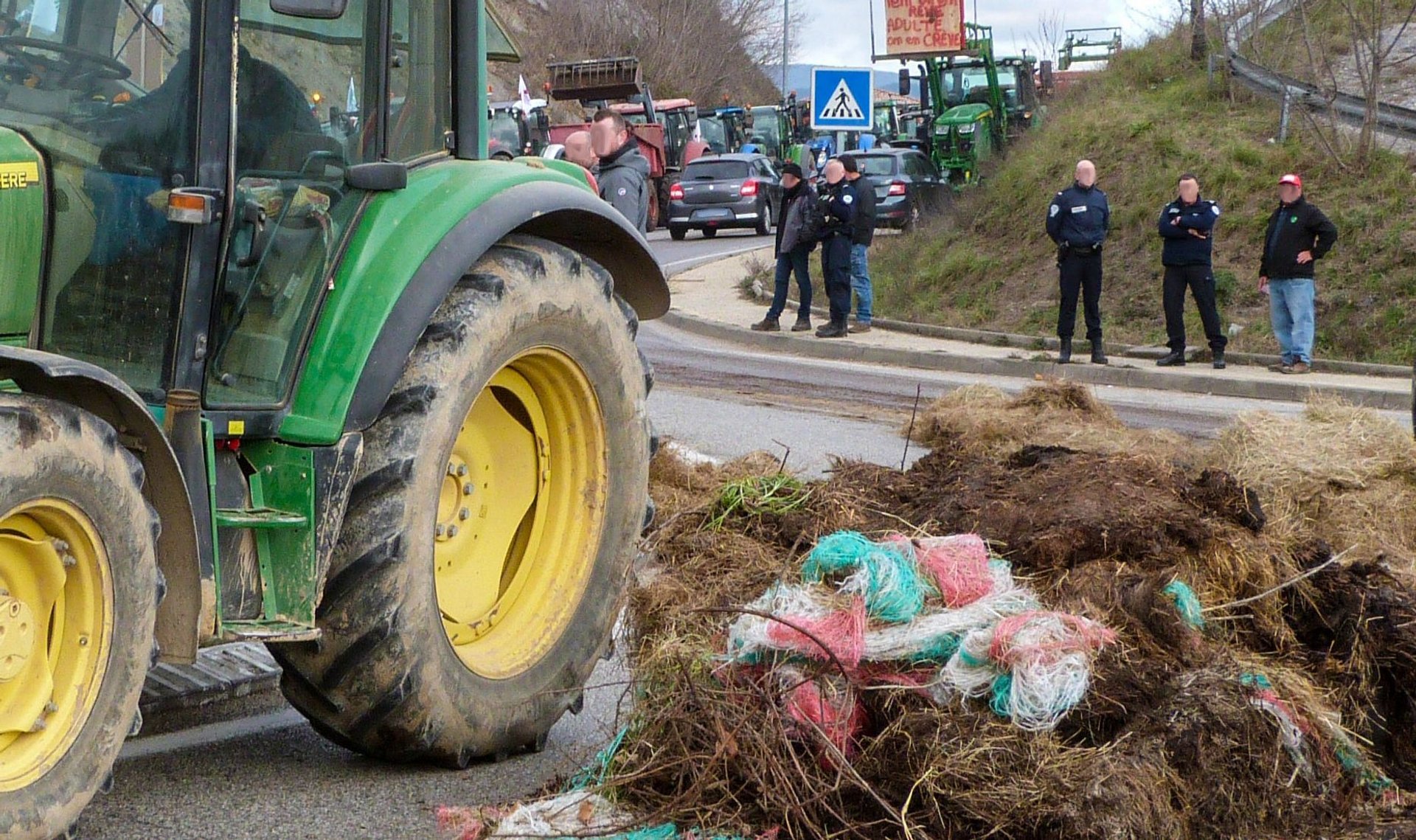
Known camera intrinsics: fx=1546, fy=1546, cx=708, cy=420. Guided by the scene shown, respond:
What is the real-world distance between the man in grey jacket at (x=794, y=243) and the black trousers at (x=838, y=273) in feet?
0.81

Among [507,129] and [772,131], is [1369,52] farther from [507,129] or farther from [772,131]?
[772,131]

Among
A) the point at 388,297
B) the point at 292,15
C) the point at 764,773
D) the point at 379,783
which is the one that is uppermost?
the point at 292,15

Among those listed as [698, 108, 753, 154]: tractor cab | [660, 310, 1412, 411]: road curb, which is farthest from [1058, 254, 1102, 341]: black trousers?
[698, 108, 753, 154]: tractor cab

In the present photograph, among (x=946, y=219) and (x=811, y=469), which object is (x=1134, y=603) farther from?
(x=946, y=219)

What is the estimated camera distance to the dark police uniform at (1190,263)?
14953 mm

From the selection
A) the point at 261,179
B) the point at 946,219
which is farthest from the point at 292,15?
the point at 946,219

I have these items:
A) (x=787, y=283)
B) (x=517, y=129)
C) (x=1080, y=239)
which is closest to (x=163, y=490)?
(x=1080, y=239)

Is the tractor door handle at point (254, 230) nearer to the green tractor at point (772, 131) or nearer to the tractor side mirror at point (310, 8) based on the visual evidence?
the tractor side mirror at point (310, 8)

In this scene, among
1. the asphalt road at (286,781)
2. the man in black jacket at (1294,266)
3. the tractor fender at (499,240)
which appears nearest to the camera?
the asphalt road at (286,781)

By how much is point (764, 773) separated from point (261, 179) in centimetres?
203

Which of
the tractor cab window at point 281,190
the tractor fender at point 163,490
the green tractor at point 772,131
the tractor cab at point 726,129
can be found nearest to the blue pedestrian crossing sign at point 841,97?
the tractor cab window at point 281,190

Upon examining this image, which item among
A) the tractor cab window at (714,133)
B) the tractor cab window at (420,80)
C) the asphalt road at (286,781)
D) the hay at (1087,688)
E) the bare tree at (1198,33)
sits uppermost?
the tractor cab window at (714,133)

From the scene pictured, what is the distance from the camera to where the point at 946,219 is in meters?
23.3

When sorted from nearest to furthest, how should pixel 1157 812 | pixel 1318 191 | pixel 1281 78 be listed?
1. pixel 1157 812
2. pixel 1318 191
3. pixel 1281 78
